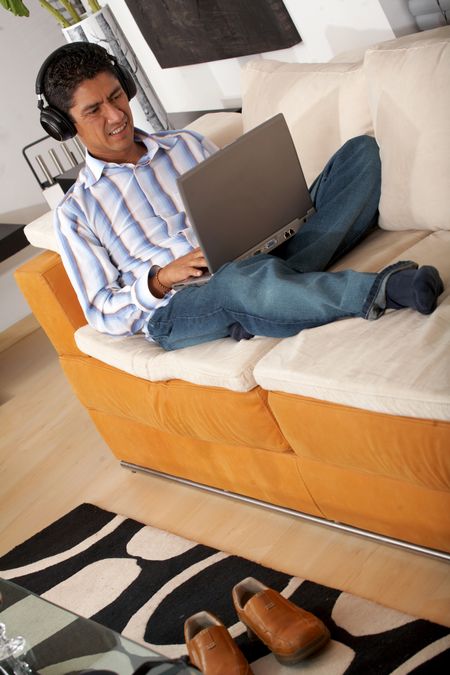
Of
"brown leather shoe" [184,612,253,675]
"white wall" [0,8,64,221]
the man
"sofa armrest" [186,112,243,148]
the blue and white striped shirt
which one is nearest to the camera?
"brown leather shoe" [184,612,253,675]

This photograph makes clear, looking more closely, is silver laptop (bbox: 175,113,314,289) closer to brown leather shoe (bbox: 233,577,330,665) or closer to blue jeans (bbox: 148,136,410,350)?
blue jeans (bbox: 148,136,410,350)

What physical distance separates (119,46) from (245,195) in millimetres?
1703

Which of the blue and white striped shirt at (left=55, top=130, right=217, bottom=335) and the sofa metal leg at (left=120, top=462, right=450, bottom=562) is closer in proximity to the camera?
the sofa metal leg at (left=120, top=462, right=450, bottom=562)

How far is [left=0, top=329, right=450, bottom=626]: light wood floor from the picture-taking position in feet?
5.91

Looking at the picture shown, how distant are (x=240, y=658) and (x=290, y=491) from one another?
16.9 inches

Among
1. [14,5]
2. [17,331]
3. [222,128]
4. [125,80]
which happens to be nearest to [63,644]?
[125,80]

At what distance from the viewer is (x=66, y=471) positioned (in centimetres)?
287

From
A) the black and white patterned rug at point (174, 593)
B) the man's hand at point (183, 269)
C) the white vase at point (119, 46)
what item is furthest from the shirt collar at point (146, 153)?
the white vase at point (119, 46)

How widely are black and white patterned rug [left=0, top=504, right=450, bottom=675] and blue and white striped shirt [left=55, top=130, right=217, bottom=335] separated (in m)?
0.54

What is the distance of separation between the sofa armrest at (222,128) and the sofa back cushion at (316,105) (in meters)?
0.17

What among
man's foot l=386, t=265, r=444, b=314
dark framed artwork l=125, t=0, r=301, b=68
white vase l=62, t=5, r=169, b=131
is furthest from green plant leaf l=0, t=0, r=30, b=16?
man's foot l=386, t=265, r=444, b=314

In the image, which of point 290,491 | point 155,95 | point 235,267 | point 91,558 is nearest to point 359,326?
point 235,267

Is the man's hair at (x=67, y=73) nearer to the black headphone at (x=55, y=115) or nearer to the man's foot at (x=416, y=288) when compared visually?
the black headphone at (x=55, y=115)

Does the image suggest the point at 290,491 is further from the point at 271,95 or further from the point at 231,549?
the point at 271,95
